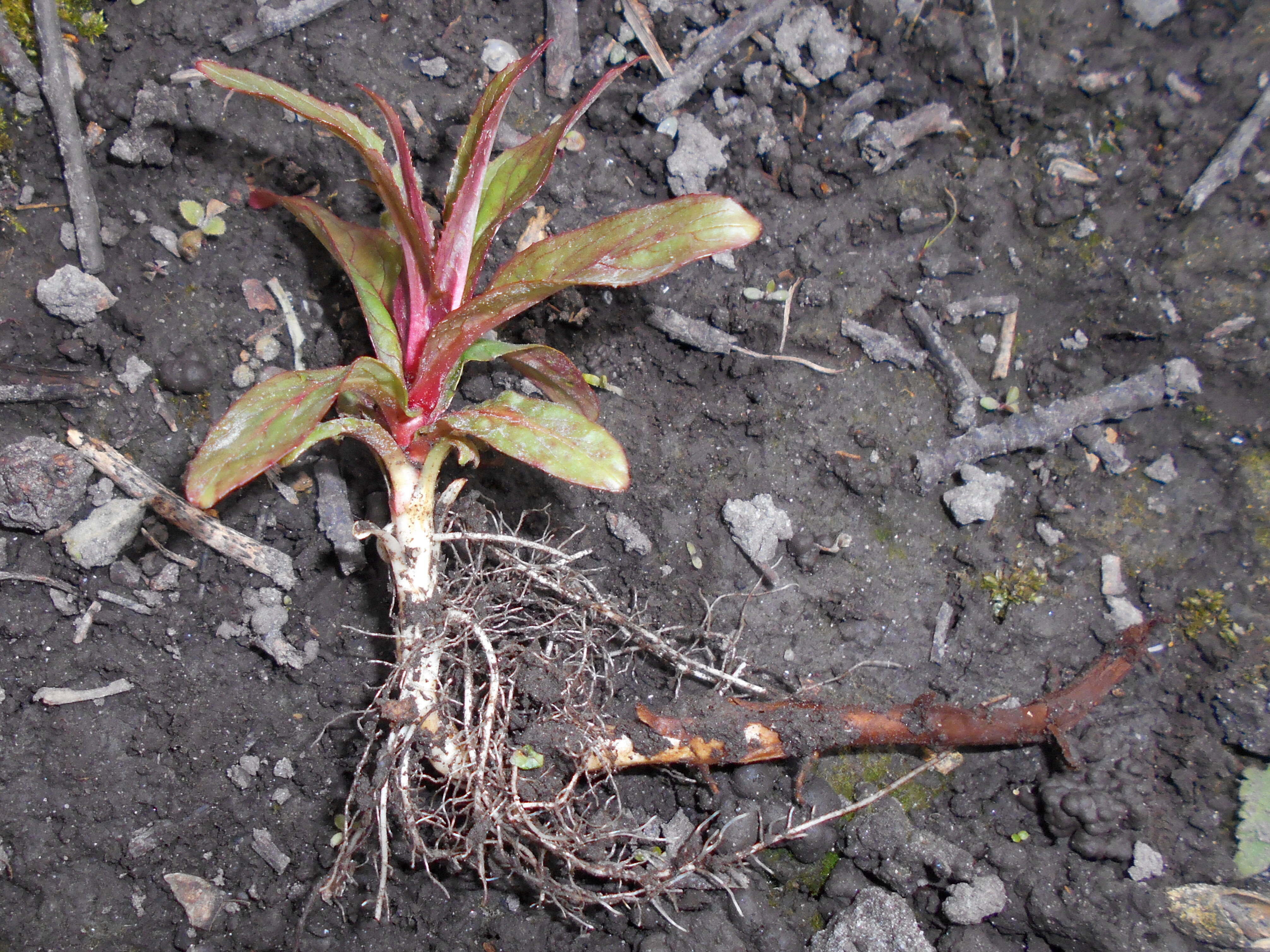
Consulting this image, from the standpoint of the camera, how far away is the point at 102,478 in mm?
1895

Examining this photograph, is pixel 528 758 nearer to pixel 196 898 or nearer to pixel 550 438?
pixel 550 438

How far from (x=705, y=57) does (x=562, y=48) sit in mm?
449

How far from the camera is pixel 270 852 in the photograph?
1.89m

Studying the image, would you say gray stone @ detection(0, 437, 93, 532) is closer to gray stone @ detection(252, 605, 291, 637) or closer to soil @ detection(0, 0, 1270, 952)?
soil @ detection(0, 0, 1270, 952)

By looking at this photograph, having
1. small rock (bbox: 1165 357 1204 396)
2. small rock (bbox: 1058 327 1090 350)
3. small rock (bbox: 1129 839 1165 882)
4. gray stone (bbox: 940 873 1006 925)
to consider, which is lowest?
gray stone (bbox: 940 873 1006 925)

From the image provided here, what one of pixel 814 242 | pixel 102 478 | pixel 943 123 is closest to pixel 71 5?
pixel 102 478

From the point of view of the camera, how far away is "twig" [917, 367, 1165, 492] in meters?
2.15

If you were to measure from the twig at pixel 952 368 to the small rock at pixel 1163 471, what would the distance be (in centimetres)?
59

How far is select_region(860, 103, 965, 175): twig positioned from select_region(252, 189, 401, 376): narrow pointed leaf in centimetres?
151

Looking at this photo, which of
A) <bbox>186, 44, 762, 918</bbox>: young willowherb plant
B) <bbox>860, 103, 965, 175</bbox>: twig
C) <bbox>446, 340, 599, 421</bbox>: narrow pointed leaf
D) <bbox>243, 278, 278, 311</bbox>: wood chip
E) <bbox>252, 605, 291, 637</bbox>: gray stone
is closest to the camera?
<bbox>186, 44, 762, 918</bbox>: young willowherb plant

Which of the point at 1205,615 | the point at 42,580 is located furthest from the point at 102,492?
the point at 1205,615

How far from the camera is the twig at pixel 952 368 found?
2.19 metres

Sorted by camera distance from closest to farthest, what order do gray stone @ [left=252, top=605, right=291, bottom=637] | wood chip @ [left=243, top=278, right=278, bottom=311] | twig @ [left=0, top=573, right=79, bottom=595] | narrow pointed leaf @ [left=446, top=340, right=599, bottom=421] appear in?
narrow pointed leaf @ [left=446, top=340, right=599, bottom=421]
twig @ [left=0, top=573, right=79, bottom=595]
gray stone @ [left=252, top=605, right=291, bottom=637]
wood chip @ [left=243, top=278, right=278, bottom=311]

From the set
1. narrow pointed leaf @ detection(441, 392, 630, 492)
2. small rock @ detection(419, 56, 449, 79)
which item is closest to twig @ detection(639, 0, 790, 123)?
small rock @ detection(419, 56, 449, 79)
